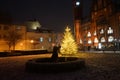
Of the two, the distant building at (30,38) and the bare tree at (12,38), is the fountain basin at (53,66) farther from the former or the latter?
the distant building at (30,38)

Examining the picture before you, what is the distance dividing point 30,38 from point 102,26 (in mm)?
32300

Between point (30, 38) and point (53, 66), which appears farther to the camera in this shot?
point (30, 38)

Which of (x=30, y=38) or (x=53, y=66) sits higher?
A: (x=30, y=38)

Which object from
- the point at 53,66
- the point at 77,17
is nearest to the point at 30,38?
the point at 77,17

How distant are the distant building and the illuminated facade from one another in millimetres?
16881

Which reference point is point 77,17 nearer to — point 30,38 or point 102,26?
point 102,26

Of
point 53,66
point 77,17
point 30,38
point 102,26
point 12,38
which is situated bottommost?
point 53,66

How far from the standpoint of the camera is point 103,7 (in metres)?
77.9

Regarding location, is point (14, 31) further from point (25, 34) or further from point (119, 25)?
point (119, 25)

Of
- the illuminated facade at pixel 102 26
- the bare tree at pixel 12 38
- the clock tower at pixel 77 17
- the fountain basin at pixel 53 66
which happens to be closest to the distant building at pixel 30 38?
the bare tree at pixel 12 38

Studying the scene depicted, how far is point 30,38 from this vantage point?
221 ft

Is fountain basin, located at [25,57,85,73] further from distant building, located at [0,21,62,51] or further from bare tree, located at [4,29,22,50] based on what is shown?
distant building, located at [0,21,62,51]

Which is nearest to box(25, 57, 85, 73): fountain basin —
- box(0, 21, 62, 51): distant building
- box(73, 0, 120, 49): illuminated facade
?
box(0, 21, 62, 51): distant building

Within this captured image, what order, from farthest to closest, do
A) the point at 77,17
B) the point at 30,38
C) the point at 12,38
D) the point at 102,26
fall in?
the point at 77,17 < the point at 102,26 < the point at 30,38 < the point at 12,38
